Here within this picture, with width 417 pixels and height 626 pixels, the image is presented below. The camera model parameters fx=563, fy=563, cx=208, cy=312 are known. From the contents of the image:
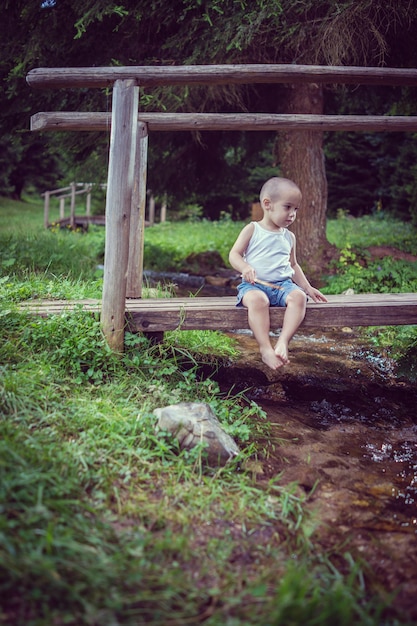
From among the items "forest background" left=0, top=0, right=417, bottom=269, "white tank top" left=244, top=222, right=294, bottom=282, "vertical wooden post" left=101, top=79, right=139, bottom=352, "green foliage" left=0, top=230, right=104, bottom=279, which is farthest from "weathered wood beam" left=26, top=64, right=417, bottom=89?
"green foliage" left=0, top=230, right=104, bottom=279

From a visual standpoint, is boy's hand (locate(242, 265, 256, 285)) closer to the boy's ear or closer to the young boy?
the young boy

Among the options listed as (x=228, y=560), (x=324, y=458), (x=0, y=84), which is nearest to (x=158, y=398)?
(x=324, y=458)

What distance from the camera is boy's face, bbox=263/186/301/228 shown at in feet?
13.6

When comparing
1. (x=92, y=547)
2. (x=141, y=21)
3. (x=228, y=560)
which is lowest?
(x=228, y=560)

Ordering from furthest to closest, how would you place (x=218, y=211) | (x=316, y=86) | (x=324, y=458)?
1. (x=218, y=211)
2. (x=316, y=86)
3. (x=324, y=458)

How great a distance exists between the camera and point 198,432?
10.3 feet

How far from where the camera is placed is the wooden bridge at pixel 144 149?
4070mm

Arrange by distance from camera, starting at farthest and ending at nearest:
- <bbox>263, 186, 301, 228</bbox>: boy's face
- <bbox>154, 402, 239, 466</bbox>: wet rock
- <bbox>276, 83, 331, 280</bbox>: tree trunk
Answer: <bbox>276, 83, 331, 280</bbox>: tree trunk, <bbox>263, 186, 301, 228</bbox>: boy's face, <bbox>154, 402, 239, 466</bbox>: wet rock

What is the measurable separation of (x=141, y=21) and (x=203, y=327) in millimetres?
4683

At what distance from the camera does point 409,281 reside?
7.38m

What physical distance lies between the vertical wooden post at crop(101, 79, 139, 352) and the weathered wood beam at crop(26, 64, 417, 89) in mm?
107

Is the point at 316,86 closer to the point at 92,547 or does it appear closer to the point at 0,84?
the point at 0,84

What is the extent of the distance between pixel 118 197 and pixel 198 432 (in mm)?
1864

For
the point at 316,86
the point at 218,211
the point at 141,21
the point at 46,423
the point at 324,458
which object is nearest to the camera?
the point at 46,423
